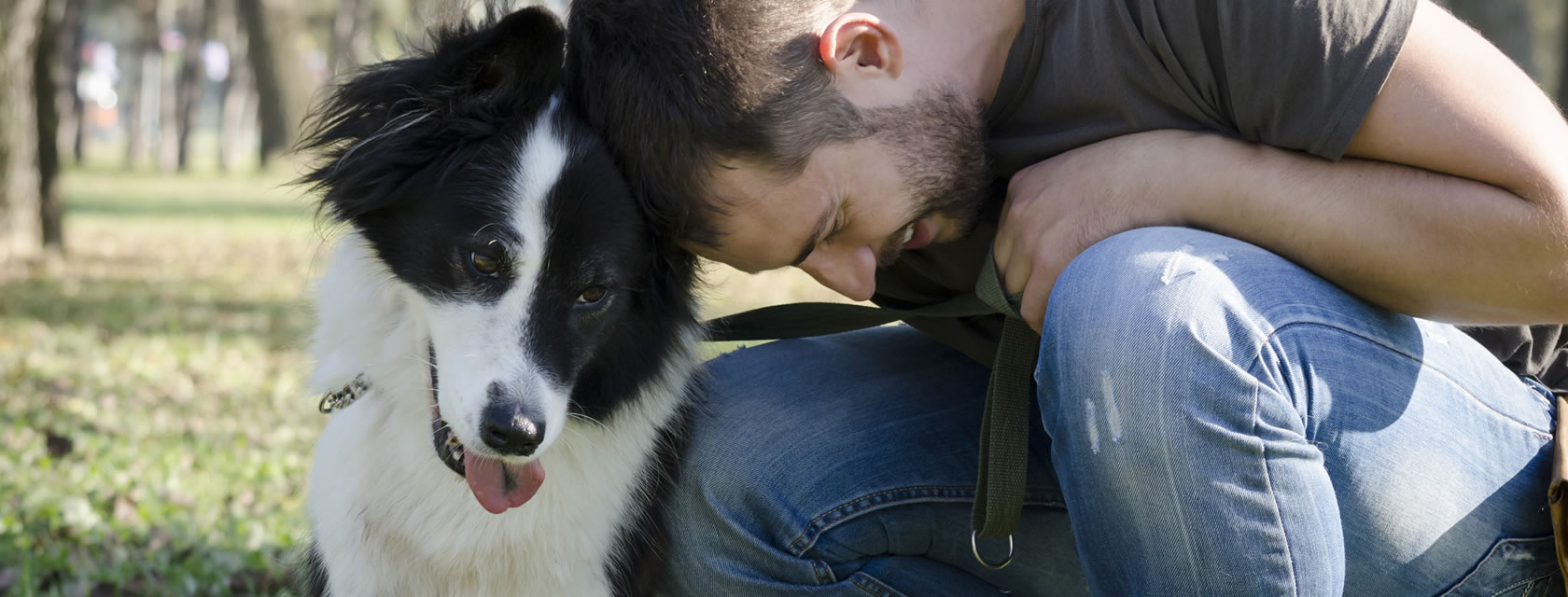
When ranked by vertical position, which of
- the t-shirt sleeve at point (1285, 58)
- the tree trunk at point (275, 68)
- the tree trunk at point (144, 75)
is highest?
the t-shirt sleeve at point (1285, 58)

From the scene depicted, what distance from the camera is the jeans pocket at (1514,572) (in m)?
1.95

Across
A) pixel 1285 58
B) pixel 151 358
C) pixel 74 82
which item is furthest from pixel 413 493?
pixel 74 82

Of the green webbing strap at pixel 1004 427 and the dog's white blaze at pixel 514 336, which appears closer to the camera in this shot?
the dog's white blaze at pixel 514 336

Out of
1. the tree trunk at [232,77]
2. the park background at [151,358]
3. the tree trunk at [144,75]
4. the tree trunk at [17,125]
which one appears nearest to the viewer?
the park background at [151,358]

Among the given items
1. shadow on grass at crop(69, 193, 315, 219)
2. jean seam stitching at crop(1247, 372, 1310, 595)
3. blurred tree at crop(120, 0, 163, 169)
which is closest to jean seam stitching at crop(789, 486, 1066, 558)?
jean seam stitching at crop(1247, 372, 1310, 595)

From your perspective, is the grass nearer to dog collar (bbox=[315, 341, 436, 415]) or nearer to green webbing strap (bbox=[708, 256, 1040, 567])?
dog collar (bbox=[315, 341, 436, 415])

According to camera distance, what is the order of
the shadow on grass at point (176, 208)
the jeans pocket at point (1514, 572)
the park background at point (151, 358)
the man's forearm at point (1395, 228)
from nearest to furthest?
the man's forearm at point (1395, 228) < the jeans pocket at point (1514, 572) < the park background at point (151, 358) < the shadow on grass at point (176, 208)

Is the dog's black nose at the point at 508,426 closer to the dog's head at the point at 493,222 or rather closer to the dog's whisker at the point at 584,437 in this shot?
the dog's head at the point at 493,222

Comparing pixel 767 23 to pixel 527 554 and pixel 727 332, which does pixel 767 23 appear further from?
pixel 527 554

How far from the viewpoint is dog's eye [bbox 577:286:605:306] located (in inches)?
86.7

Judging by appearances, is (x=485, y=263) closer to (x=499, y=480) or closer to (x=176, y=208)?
(x=499, y=480)

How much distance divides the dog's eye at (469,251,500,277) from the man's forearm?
117cm

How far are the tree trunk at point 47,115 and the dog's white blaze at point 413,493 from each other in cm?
744

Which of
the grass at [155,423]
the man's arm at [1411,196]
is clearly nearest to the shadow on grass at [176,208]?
the grass at [155,423]
